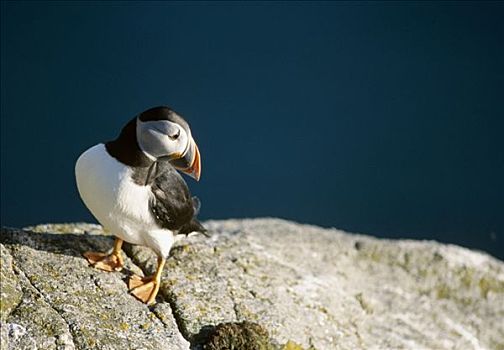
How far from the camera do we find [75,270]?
15.5 feet

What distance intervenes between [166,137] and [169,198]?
0.48 metres

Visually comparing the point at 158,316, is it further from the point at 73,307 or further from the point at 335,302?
the point at 335,302

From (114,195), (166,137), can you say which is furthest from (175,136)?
(114,195)

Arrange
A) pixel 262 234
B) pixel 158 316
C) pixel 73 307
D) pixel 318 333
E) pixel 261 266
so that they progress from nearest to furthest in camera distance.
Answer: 1. pixel 73 307
2. pixel 158 316
3. pixel 318 333
4. pixel 261 266
5. pixel 262 234

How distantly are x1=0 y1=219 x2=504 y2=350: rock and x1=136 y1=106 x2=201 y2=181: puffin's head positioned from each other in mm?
896

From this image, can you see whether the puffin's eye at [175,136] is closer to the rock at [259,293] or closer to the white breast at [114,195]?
the white breast at [114,195]

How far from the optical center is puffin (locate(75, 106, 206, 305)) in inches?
170

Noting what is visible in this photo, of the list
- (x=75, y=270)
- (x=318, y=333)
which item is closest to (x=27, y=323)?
(x=75, y=270)

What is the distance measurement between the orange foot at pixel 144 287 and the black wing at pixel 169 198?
0.35m

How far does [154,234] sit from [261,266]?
53.2 inches

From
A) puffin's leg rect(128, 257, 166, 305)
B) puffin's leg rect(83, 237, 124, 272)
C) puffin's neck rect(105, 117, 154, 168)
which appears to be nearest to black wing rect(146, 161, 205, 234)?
puffin's neck rect(105, 117, 154, 168)

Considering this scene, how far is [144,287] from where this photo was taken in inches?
189

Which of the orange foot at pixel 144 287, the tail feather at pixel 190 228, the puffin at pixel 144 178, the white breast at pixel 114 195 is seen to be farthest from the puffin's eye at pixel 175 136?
the orange foot at pixel 144 287

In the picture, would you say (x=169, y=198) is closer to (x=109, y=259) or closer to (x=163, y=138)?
(x=163, y=138)
